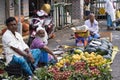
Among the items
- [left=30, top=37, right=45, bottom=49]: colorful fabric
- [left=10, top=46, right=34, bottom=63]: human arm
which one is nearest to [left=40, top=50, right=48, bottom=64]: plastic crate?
[left=30, top=37, right=45, bottom=49]: colorful fabric

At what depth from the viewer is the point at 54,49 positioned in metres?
12.9

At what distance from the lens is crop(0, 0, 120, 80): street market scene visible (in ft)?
22.4

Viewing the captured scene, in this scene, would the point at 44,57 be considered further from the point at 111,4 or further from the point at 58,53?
the point at 111,4

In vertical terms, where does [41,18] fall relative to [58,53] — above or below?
above

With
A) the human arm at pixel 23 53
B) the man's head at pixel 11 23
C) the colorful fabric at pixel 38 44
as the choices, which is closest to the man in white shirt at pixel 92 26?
the colorful fabric at pixel 38 44

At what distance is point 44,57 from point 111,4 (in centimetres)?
1001

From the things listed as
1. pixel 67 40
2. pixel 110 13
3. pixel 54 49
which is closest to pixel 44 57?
pixel 54 49

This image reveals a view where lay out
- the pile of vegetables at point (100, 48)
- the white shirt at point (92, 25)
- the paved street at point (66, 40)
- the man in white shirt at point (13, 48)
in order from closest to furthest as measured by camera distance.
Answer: the man in white shirt at point (13, 48)
the pile of vegetables at point (100, 48)
the paved street at point (66, 40)
the white shirt at point (92, 25)

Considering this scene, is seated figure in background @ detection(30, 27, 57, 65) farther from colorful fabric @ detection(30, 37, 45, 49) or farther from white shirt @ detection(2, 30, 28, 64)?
white shirt @ detection(2, 30, 28, 64)

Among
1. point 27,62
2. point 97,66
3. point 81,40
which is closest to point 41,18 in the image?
point 81,40

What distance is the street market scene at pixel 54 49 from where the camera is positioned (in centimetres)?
683

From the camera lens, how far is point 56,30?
17828 mm

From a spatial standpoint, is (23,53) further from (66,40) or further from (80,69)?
(66,40)

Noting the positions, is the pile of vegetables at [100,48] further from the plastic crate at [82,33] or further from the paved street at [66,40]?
the plastic crate at [82,33]
